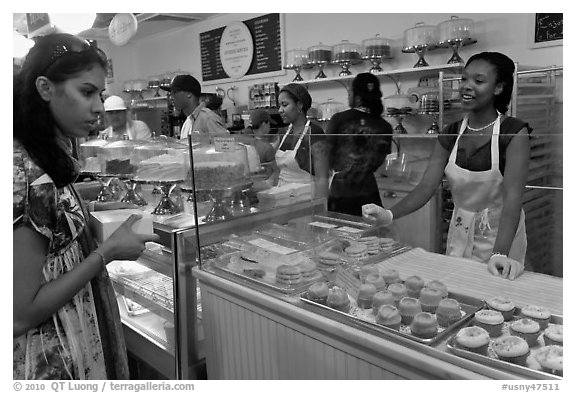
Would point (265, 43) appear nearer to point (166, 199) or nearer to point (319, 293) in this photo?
point (166, 199)

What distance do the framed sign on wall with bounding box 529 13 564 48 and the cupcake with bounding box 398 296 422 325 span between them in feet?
10.4

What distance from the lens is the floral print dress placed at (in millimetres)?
1146

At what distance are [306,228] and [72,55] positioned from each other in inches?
45.7

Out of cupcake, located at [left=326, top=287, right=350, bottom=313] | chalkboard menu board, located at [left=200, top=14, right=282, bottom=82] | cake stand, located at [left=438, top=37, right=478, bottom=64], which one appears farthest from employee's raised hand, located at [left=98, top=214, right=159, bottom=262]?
chalkboard menu board, located at [left=200, top=14, right=282, bottom=82]

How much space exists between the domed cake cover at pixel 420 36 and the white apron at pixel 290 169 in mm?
2498

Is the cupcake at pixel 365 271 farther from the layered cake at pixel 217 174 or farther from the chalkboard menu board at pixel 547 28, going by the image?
the chalkboard menu board at pixel 547 28

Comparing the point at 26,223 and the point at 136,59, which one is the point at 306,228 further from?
the point at 136,59

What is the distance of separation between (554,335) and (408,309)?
1.13 ft

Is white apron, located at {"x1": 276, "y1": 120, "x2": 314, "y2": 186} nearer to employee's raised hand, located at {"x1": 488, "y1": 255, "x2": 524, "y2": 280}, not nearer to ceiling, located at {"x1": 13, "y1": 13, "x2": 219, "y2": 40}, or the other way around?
employee's raised hand, located at {"x1": 488, "y1": 255, "x2": 524, "y2": 280}

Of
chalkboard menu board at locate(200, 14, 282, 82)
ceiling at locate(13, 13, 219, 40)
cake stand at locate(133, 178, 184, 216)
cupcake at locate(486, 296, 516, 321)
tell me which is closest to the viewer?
cupcake at locate(486, 296, 516, 321)

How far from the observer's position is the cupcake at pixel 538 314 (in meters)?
1.23

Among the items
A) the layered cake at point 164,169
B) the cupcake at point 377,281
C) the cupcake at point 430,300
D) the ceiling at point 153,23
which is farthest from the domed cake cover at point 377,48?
the cupcake at point 430,300

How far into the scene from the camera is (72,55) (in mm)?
1214

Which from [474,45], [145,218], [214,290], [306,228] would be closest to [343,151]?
[306,228]
